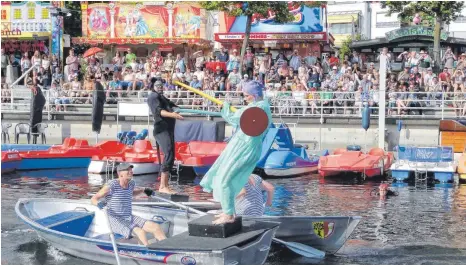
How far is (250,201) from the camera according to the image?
1133cm

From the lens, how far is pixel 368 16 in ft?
199

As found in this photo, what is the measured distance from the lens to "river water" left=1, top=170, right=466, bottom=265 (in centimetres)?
1183

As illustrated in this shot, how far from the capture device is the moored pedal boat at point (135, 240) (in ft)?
31.4

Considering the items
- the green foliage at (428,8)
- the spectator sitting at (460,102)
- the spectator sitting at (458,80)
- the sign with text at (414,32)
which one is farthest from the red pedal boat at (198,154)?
the sign with text at (414,32)

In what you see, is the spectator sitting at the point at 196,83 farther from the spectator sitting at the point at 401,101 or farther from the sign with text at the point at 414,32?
the sign with text at the point at 414,32

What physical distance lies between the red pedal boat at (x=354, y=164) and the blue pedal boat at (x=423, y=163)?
1.46 feet

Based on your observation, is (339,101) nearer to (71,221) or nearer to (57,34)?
(57,34)

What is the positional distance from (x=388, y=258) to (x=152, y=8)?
100 feet

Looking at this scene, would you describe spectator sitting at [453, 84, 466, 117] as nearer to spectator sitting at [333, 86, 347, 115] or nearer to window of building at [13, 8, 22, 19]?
spectator sitting at [333, 86, 347, 115]

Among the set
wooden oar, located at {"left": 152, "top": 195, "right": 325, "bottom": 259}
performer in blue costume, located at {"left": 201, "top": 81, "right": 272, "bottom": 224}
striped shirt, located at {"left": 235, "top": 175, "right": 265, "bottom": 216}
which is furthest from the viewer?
wooden oar, located at {"left": 152, "top": 195, "right": 325, "bottom": 259}

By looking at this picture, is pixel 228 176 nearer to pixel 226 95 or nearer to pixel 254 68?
pixel 226 95

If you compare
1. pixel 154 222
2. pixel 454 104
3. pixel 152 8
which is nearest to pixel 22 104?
pixel 152 8

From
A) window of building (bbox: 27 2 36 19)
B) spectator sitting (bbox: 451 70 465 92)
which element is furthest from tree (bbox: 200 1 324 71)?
window of building (bbox: 27 2 36 19)

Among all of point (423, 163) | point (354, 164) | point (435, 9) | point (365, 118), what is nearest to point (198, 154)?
point (354, 164)
